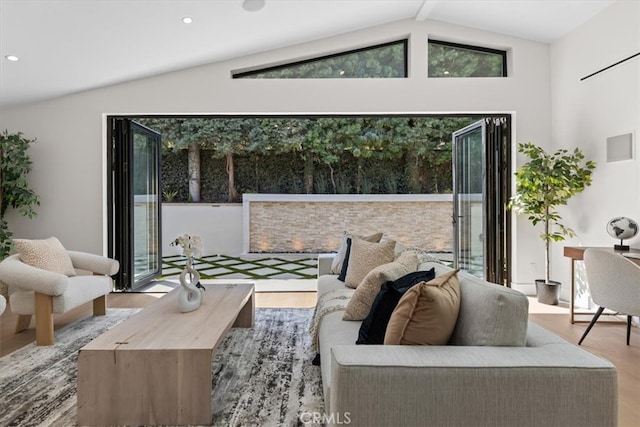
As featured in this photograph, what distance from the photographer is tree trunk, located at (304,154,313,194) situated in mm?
9328

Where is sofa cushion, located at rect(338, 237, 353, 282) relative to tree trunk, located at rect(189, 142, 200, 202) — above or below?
below

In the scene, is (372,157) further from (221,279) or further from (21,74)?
(21,74)

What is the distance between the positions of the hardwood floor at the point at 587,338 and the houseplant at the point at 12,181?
1091mm

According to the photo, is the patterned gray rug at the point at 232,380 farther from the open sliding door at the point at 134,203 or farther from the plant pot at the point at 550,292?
the plant pot at the point at 550,292

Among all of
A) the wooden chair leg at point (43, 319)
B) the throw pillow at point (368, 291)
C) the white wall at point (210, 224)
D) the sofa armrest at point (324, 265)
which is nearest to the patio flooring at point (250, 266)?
the white wall at point (210, 224)

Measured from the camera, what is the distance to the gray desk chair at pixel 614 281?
8.75 feet

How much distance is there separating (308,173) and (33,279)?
6836mm

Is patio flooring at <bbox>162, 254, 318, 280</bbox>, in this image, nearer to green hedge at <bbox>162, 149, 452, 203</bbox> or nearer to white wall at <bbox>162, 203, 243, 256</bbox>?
white wall at <bbox>162, 203, 243, 256</bbox>

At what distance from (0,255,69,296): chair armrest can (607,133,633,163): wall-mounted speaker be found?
4856mm

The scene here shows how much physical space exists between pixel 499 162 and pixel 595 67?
1316 mm

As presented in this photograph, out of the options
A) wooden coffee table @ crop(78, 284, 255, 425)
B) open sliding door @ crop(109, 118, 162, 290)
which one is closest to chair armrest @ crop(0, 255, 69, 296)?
wooden coffee table @ crop(78, 284, 255, 425)

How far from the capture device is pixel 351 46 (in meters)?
4.70

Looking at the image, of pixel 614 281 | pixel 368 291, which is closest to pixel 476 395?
pixel 368 291

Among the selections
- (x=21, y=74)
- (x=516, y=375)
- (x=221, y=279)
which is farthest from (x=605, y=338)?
(x=21, y=74)
